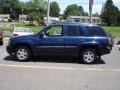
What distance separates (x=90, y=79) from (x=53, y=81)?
1233 mm

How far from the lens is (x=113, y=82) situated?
9.23 m

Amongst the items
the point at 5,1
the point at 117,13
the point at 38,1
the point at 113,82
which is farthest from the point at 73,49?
the point at 5,1

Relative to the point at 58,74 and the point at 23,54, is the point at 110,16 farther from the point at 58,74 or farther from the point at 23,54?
the point at 58,74

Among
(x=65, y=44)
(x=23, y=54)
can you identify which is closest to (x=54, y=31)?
(x=65, y=44)

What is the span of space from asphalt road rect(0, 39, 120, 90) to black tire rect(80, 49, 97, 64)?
27 cm

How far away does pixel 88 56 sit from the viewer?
43.0 feet

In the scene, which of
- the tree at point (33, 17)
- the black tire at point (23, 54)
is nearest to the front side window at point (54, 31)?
the black tire at point (23, 54)

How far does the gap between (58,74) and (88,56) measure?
309 centimetres

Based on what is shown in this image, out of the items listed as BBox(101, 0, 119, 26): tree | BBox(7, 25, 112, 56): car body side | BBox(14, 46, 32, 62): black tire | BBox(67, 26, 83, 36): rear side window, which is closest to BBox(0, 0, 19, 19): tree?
BBox(101, 0, 119, 26): tree

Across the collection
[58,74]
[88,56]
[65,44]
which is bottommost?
[58,74]

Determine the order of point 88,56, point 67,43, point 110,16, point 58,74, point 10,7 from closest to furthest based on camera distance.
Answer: point 58,74 → point 67,43 → point 88,56 → point 110,16 → point 10,7

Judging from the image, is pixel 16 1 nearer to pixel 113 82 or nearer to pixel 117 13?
pixel 117 13

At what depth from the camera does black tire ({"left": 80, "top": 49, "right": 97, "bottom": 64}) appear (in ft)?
42.8

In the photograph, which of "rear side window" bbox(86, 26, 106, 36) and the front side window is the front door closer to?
the front side window
